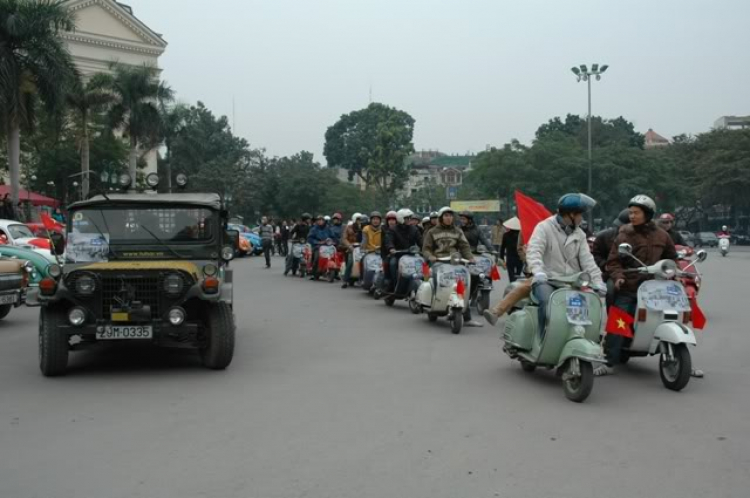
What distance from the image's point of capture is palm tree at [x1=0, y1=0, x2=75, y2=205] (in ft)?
98.2

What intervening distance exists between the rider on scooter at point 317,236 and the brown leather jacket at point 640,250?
14.4 meters

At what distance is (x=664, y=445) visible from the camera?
18.7ft

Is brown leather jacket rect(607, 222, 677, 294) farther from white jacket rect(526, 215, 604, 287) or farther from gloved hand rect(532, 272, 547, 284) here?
gloved hand rect(532, 272, 547, 284)

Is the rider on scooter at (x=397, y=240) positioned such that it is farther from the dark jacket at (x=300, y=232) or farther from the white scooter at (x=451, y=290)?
the dark jacket at (x=300, y=232)

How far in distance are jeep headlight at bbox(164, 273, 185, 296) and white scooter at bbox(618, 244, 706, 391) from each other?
13.8ft

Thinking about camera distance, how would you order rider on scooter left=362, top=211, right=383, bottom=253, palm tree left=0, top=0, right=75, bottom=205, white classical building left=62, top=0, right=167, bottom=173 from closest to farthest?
rider on scooter left=362, top=211, right=383, bottom=253 < palm tree left=0, top=0, right=75, bottom=205 < white classical building left=62, top=0, right=167, bottom=173

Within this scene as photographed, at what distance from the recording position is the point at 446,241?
12.5 metres

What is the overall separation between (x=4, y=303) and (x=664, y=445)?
9.95 m

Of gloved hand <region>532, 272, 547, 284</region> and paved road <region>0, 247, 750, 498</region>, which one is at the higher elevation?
gloved hand <region>532, 272, 547, 284</region>

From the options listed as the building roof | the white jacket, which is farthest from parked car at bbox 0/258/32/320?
the white jacket

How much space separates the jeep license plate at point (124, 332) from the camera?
8.02 metres

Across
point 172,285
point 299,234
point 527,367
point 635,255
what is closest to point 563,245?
point 635,255

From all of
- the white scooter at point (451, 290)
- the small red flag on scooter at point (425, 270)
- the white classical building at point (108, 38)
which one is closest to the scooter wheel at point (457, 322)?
the white scooter at point (451, 290)

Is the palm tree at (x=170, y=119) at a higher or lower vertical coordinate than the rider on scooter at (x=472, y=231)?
higher
